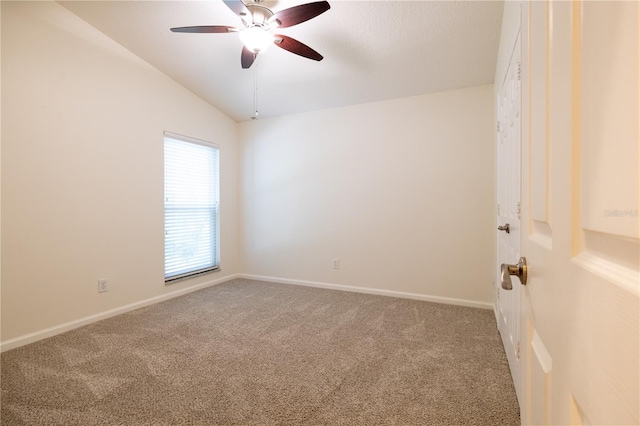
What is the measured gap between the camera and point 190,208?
153 inches

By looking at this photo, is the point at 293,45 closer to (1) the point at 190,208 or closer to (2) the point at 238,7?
(2) the point at 238,7

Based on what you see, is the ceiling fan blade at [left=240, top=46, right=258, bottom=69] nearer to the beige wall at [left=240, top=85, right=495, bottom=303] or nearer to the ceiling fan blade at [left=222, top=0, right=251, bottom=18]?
the ceiling fan blade at [left=222, top=0, right=251, bottom=18]

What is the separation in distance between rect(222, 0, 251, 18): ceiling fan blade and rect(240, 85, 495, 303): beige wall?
206cm

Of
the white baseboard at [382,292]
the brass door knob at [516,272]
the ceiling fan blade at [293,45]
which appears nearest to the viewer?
the brass door knob at [516,272]

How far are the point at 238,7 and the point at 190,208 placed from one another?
2.62 meters

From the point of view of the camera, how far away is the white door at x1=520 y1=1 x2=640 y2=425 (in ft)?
0.86

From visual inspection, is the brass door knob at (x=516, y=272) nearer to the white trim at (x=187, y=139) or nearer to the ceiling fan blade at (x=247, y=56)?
the ceiling fan blade at (x=247, y=56)

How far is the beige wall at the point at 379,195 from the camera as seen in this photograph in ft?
10.6

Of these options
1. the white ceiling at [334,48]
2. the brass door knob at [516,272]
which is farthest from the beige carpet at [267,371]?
the white ceiling at [334,48]

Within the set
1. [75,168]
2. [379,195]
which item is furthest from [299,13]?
[75,168]

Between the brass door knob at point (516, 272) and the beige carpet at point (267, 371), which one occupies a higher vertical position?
the brass door knob at point (516, 272)

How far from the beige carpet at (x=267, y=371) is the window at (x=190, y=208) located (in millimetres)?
827

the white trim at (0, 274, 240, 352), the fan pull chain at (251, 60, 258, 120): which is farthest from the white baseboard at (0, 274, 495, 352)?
the fan pull chain at (251, 60, 258, 120)

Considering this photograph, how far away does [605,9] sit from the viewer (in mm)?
308
